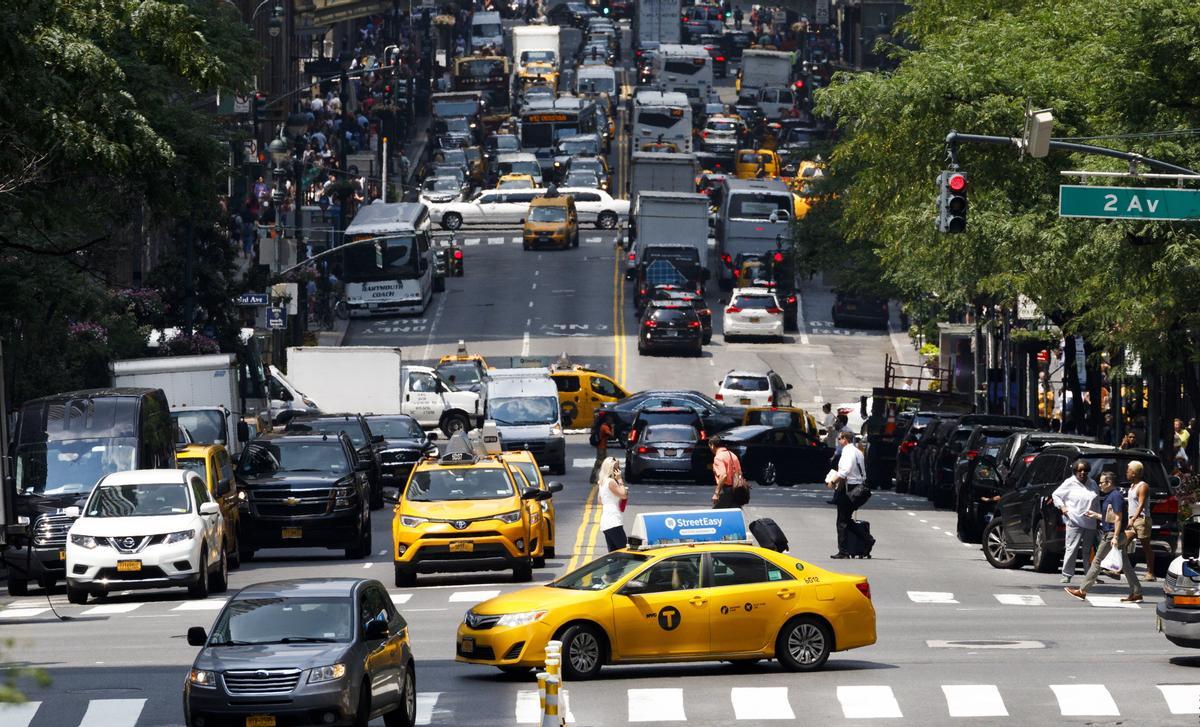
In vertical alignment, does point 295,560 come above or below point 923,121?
below

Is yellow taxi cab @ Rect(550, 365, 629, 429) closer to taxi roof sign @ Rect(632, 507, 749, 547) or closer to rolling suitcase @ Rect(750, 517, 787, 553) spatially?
rolling suitcase @ Rect(750, 517, 787, 553)

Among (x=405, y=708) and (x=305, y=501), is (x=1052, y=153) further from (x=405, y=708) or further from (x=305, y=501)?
(x=405, y=708)

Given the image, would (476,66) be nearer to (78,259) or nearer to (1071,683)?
(78,259)

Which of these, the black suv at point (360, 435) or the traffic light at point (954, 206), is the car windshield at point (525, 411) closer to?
the black suv at point (360, 435)

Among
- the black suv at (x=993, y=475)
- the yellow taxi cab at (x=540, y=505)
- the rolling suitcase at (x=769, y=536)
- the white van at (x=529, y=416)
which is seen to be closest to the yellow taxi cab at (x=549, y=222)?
the white van at (x=529, y=416)

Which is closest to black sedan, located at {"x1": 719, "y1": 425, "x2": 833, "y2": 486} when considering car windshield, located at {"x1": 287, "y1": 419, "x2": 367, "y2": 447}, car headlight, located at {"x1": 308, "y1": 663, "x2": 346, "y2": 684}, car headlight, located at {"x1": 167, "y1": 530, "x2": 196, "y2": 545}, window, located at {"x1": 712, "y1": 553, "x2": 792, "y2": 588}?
car windshield, located at {"x1": 287, "y1": 419, "x2": 367, "y2": 447}

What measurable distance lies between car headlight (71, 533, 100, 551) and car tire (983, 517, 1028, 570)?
1225 centimetres

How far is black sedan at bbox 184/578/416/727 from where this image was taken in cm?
1595

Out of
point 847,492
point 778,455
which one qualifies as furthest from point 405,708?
point 778,455

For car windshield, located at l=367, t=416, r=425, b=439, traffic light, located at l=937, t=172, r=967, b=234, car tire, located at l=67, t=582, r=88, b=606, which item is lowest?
car windshield, located at l=367, t=416, r=425, b=439

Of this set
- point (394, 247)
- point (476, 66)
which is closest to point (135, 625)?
point (394, 247)

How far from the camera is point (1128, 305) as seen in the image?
3531 cm

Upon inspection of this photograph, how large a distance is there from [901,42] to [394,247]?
2480 inches

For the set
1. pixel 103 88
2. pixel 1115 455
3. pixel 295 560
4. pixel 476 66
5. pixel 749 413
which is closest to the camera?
pixel 103 88
